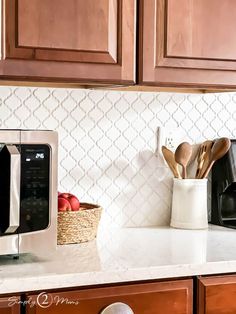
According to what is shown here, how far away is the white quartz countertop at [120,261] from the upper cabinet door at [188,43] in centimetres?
49

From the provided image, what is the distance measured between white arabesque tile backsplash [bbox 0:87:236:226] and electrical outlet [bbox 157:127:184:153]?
18mm

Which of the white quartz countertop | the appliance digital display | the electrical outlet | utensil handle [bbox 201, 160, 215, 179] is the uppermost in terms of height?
the electrical outlet

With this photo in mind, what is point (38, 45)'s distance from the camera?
174cm

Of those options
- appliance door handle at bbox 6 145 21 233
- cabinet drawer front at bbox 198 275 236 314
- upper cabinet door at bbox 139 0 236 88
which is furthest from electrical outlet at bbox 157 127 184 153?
appliance door handle at bbox 6 145 21 233

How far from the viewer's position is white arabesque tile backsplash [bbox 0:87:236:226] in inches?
82.9

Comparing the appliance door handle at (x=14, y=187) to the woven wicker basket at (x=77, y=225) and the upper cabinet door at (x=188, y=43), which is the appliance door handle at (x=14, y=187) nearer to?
the woven wicker basket at (x=77, y=225)

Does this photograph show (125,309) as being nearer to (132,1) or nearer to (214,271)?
(214,271)

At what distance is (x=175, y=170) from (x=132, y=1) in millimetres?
663

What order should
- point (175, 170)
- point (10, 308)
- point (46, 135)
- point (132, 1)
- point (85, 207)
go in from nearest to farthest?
point (10, 308) → point (46, 135) → point (132, 1) → point (85, 207) → point (175, 170)

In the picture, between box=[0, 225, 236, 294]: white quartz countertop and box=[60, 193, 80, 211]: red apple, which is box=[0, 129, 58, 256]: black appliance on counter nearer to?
box=[0, 225, 236, 294]: white quartz countertop

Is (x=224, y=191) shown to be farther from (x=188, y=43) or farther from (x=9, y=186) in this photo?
(x=9, y=186)

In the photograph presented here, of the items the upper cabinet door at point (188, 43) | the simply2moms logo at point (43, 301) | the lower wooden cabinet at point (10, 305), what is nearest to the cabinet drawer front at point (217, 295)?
the simply2moms logo at point (43, 301)

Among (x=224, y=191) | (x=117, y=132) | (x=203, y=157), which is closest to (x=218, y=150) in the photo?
(x=203, y=157)

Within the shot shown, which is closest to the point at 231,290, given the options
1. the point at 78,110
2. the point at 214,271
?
the point at 214,271
